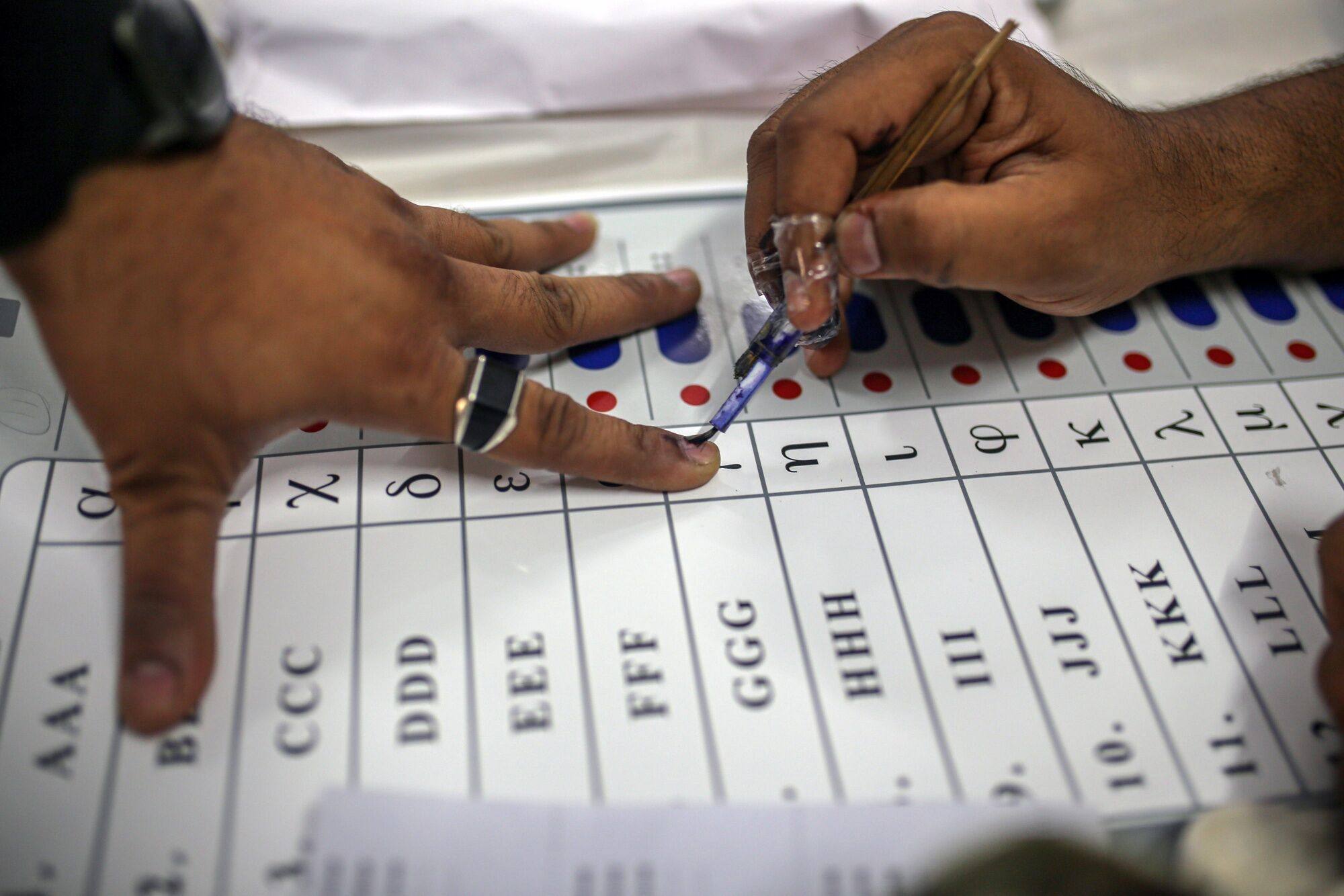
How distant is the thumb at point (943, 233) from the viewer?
65 centimetres

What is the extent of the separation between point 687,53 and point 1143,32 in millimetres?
580

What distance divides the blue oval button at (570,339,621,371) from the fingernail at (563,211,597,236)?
15cm

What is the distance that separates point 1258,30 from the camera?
111cm

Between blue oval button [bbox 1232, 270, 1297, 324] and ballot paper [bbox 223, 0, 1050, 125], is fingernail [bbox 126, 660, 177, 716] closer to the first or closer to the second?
ballot paper [bbox 223, 0, 1050, 125]

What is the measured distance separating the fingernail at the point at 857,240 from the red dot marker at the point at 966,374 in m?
0.21

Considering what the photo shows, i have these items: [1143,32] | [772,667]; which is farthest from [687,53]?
[772,667]

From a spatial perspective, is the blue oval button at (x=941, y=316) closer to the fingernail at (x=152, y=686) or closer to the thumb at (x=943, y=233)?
the thumb at (x=943, y=233)

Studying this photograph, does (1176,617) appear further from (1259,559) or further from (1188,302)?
(1188,302)

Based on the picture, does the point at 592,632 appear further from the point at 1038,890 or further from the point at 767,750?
the point at 1038,890

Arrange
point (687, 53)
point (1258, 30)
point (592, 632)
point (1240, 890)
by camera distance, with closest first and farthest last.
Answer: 1. point (1240, 890)
2. point (592, 632)
3. point (687, 53)
4. point (1258, 30)

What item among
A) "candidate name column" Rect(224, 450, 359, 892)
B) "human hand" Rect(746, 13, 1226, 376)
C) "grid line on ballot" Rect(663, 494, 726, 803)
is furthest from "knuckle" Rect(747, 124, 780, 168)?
"candidate name column" Rect(224, 450, 359, 892)

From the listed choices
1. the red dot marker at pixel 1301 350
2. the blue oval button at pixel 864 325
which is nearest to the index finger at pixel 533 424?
the blue oval button at pixel 864 325

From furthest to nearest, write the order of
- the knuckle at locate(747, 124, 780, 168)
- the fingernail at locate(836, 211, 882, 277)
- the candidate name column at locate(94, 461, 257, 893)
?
the knuckle at locate(747, 124, 780, 168) < the fingernail at locate(836, 211, 882, 277) < the candidate name column at locate(94, 461, 257, 893)

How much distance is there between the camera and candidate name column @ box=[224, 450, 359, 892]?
1.88ft
